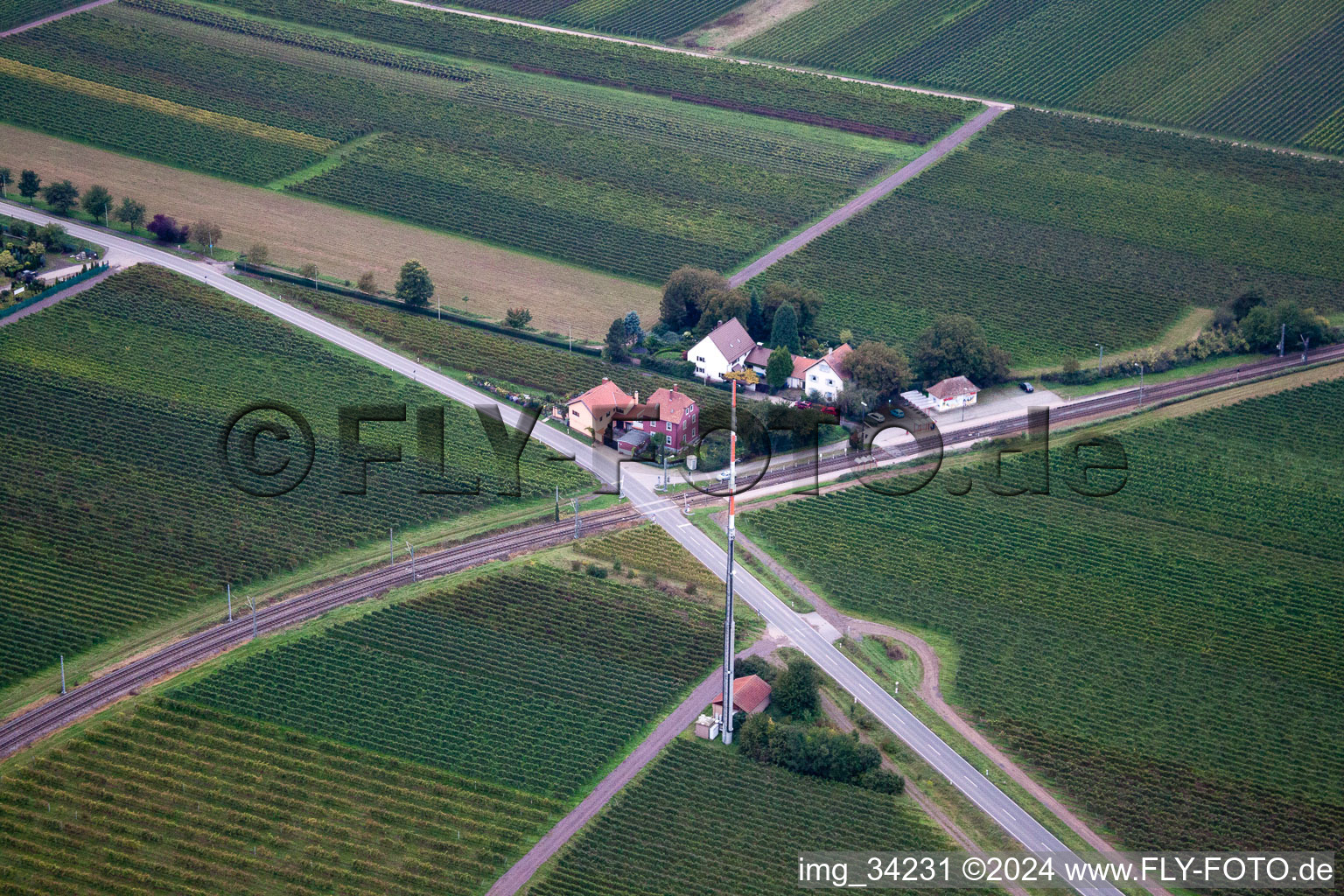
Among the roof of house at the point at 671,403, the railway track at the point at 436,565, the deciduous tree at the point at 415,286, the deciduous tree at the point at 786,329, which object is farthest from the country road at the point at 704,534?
the deciduous tree at the point at 786,329

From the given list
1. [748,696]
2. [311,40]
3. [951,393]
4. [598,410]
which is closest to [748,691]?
[748,696]

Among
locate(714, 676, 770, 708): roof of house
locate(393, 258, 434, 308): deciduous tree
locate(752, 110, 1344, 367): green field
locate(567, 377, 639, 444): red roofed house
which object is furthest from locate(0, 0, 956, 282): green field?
locate(714, 676, 770, 708): roof of house

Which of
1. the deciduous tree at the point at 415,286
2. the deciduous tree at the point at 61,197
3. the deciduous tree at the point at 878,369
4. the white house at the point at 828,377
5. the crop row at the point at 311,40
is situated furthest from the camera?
the crop row at the point at 311,40

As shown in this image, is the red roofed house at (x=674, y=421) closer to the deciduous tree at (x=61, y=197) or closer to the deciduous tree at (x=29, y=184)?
the deciduous tree at (x=61, y=197)

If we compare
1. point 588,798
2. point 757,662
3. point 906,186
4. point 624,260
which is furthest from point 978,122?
point 588,798

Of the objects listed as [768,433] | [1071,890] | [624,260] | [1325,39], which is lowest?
[1071,890]

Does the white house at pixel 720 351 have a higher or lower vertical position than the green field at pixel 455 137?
lower

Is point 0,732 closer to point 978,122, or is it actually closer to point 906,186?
point 906,186
